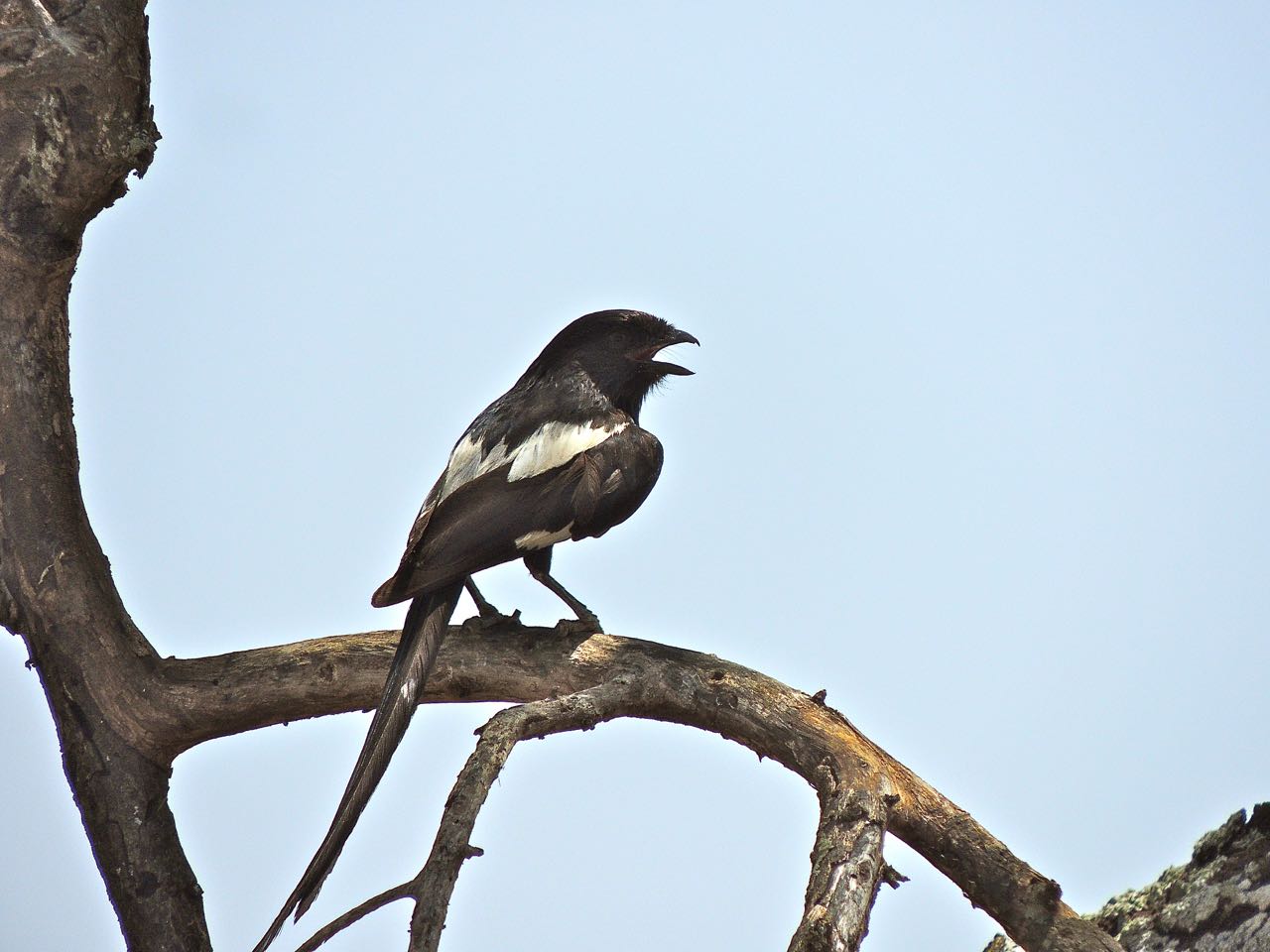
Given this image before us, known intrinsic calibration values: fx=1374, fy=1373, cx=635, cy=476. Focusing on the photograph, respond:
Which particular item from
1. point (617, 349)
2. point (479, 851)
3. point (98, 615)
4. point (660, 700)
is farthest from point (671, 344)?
point (479, 851)

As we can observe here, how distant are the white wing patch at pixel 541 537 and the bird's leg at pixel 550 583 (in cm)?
15

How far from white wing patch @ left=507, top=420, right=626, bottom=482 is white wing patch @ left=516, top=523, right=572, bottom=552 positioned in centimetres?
16

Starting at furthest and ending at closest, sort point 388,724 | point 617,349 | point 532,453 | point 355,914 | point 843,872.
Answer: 1. point 617,349
2. point 532,453
3. point 388,724
4. point 843,872
5. point 355,914

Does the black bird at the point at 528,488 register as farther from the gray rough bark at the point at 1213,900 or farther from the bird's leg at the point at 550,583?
the gray rough bark at the point at 1213,900

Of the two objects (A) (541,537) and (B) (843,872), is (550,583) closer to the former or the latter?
(A) (541,537)

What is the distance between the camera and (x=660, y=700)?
3.28 m

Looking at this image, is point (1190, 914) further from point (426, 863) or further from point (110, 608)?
point (110, 608)

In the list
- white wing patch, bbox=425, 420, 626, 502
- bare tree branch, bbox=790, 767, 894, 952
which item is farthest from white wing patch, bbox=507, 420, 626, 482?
bare tree branch, bbox=790, 767, 894, 952

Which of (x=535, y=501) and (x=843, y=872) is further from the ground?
(x=535, y=501)

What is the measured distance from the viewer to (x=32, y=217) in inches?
146

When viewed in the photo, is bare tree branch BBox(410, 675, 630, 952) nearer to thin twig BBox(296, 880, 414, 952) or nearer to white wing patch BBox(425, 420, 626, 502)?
thin twig BBox(296, 880, 414, 952)

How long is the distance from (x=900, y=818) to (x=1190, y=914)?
61 cm

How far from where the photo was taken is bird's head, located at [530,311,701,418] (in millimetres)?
4137

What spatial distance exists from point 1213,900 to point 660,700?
1.26 metres
